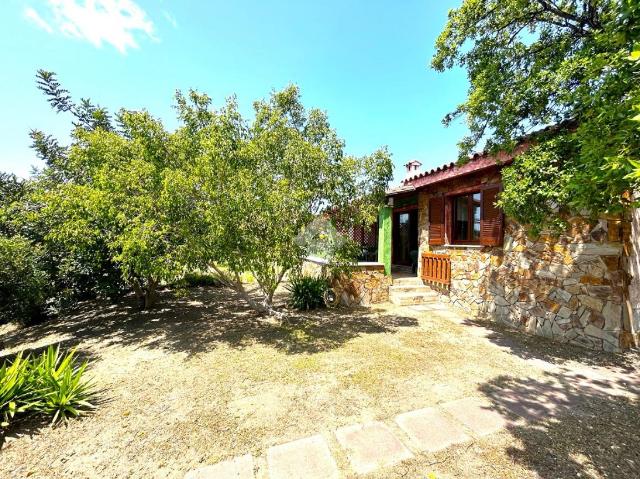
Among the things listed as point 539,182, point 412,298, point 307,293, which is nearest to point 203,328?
point 307,293

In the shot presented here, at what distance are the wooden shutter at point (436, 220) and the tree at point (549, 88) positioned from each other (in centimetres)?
313

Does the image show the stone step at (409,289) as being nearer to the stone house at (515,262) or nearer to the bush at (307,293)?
the stone house at (515,262)

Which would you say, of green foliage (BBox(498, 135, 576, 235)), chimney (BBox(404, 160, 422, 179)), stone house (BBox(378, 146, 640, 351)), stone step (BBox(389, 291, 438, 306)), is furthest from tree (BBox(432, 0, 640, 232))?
chimney (BBox(404, 160, 422, 179))

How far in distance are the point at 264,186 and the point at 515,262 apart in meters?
6.75

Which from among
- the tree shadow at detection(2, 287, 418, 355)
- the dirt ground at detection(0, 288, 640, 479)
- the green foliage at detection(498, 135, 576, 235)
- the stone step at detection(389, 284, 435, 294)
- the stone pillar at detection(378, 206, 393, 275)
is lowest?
the tree shadow at detection(2, 287, 418, 355)

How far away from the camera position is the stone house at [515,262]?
556 centimetres

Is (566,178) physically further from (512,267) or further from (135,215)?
(135,215)

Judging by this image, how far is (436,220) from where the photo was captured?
32.3ft

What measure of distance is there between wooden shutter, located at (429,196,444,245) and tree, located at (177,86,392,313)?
3884mm

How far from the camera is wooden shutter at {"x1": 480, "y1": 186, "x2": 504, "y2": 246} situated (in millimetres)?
7656

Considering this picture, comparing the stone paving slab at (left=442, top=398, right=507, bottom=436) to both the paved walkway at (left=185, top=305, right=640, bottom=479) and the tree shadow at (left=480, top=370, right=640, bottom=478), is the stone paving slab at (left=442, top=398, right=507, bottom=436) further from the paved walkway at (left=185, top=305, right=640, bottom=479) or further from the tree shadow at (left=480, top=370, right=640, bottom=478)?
the tree shadow at (left=480, top=370, right=640, bottom=478)

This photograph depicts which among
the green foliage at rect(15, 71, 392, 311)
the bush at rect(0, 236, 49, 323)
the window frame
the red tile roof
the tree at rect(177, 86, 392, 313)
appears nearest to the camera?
the green foliage at rect(15, 71, 392, 311)

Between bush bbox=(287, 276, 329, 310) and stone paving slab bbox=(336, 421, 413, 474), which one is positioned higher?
bush bbox=(287, 276, 329, 310)

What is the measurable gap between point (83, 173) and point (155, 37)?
4263 millimetres
